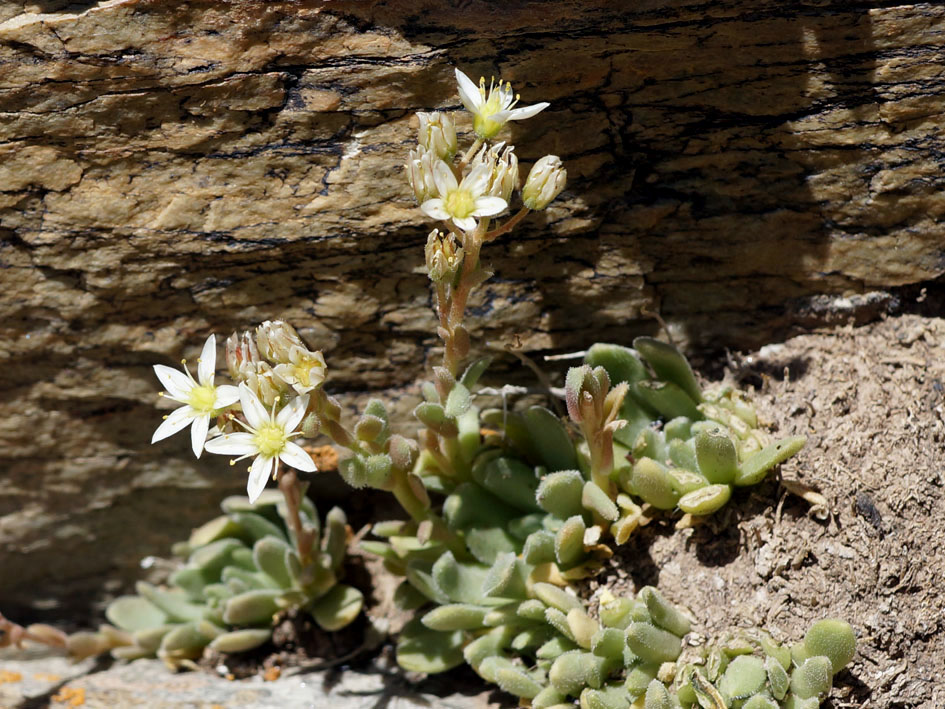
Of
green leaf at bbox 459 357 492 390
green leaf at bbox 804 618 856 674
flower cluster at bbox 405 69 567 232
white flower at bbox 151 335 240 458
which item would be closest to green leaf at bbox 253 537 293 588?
white flower at bbox 151 335 240 458

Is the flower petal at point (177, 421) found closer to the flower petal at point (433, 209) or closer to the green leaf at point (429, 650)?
the flower petal at point (433, 209)

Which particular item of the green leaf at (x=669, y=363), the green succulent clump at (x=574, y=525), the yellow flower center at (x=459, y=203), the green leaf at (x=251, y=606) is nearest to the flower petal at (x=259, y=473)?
the green succulent clump at (x=574, y=525)

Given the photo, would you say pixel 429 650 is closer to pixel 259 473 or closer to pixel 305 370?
pixel 259 473

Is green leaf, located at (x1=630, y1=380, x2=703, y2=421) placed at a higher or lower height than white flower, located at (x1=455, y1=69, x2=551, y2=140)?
lower

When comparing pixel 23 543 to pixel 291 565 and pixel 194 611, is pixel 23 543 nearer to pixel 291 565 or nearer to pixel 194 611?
pixel 194 611

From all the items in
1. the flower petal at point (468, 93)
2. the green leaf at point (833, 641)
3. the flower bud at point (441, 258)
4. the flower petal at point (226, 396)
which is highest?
the flower petal at point (468, 93)

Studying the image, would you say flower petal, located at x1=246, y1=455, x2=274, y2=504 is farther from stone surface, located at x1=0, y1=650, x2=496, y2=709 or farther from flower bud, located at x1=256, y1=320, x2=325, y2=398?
stone surface, located at x1=0, y1=650, x2=496, y2=709

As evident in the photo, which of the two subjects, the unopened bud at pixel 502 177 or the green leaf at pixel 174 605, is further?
the green leaf at pixel 174 605
